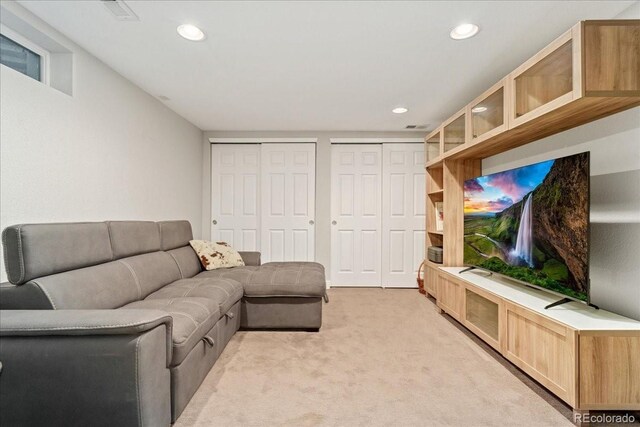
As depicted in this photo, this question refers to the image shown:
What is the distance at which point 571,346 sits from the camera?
1532 millimetres

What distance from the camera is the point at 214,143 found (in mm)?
4453

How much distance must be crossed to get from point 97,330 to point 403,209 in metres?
3.90

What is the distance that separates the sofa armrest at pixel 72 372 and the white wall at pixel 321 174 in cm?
328

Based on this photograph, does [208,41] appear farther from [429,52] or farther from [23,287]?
[23,287]

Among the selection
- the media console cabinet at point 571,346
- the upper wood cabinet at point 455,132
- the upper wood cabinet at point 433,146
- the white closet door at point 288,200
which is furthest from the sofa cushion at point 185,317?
the upper wood cabinet at point 433,146

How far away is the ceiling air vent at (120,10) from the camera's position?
1639 mm

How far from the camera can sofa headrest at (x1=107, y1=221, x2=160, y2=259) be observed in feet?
7.09

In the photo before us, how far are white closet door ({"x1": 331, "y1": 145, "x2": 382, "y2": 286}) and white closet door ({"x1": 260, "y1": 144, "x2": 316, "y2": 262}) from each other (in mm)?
358

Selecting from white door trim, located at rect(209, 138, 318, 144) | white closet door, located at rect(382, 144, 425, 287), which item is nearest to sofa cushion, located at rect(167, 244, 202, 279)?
white door trim, located at rect(209, 138, 318, 144)

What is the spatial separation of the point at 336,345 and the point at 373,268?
6.94 feet

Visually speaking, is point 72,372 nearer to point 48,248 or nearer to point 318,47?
point 48,248

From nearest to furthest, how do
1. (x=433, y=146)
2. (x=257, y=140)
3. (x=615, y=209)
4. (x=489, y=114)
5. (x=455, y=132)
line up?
(x=615, y=209)
(x=489, y=114)
(x=455, y=132)
(x=433, y=146)
(x=257, y=140)

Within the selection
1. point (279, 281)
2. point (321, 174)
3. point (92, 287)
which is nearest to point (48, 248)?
point (92, 287)

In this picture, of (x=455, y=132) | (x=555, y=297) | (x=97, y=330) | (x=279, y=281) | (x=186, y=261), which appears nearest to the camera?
(x=97, y=330)
